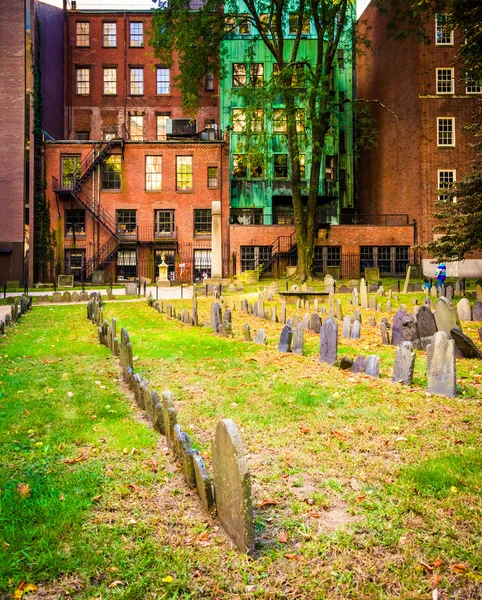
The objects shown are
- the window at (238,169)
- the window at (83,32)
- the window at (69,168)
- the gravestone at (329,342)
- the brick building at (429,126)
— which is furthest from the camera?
the window at (83,32)

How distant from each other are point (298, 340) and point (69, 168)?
1330 inches

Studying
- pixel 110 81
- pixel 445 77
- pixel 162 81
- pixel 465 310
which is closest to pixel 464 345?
pixel 465 310

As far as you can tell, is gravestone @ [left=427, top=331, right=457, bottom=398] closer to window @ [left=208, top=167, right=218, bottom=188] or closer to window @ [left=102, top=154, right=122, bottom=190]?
window @ [left=208, top=167, right=218, bottom=188]

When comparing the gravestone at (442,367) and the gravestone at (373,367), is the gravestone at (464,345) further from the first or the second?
the gravestone at (442,367)

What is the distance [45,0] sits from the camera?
40906 mm

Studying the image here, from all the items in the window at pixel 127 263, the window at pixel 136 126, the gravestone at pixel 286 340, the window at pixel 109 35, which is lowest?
the gravestone at pixel 286 340

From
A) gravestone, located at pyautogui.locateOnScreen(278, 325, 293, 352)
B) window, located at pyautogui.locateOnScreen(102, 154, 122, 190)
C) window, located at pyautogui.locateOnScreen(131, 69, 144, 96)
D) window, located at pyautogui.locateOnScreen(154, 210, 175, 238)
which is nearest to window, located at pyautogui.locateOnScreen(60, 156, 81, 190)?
window, located at pyautogui.locateOnScreen(102, 154, 122, 190)

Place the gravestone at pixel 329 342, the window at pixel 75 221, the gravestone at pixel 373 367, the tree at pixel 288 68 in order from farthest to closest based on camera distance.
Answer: the window at pixel 75 221
the tree at pixel 288 68
the gravestone at pixel 329 342
the gravestone at pixel 373 367

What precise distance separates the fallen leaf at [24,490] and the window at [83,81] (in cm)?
4670

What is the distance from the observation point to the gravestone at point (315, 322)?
12.4 meters

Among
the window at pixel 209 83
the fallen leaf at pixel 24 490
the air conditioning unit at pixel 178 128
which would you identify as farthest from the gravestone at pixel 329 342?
the window at pixel 209 83

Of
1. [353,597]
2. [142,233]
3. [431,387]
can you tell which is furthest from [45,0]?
[353,597]

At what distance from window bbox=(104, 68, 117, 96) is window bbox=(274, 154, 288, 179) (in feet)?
54.0

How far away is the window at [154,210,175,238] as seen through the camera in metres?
38.7
